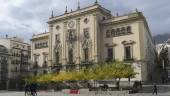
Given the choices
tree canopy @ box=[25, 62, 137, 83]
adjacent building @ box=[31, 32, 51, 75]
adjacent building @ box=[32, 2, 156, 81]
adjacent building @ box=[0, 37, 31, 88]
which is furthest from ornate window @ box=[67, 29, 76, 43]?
adjacent building @ box=[0, 37, 31, 88]

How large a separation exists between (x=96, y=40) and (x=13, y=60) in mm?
32376

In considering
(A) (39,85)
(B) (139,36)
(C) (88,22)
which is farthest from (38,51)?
(B) (139,36)

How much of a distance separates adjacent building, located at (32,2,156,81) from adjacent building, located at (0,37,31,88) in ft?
46.5

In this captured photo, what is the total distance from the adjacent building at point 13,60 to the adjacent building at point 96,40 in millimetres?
14176

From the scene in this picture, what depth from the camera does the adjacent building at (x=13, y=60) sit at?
8319 centimetres

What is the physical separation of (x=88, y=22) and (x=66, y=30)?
6392mm

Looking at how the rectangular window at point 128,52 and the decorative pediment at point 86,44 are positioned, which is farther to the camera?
the decorative pediment at point 86,44

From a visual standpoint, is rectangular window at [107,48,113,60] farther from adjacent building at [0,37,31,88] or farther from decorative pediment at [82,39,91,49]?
adjacent building at [0,37,31,88]

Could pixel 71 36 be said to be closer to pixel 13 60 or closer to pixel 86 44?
pixel 86 44

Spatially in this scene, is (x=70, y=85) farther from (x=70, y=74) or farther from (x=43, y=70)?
(x=43, y=70)

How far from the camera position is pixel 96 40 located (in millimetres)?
61438

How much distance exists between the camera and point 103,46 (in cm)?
6181

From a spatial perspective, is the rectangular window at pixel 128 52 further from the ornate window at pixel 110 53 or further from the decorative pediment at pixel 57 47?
the decorative pediment at pixel 57 47

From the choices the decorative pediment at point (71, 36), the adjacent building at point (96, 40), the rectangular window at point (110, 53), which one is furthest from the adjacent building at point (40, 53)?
the rectangular window at point (110, 53)
